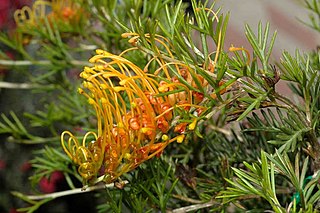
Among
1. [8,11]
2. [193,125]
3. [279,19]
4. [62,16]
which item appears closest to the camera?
[193,125]

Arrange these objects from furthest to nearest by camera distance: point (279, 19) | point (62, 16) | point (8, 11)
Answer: point (279, 19) < point (8, 11) < point (62, 16)

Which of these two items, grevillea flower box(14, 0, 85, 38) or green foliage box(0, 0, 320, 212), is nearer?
green foliage box(0, 0, 320, 212)

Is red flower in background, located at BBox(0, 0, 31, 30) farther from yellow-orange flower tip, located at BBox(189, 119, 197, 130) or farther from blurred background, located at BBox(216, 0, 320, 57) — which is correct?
yellow-orange flower tip, located at BBox(189, 119, 197, 130)

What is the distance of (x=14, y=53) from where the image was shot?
2.87ft

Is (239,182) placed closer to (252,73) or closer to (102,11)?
(252,73)

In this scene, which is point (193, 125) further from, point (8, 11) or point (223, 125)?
point (8, 11)

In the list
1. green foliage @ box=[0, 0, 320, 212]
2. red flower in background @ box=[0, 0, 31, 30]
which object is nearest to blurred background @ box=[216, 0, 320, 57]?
red flower in background @ box=[0, 0, 31, 30]

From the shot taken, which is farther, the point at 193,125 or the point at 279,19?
the point at 279,19

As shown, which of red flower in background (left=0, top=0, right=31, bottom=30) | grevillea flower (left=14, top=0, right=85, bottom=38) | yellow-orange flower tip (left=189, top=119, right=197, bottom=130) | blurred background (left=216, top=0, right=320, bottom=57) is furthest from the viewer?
blurred background (left=216, top=0, right=320, bottom=57)

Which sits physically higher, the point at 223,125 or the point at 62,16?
the point at 62,16

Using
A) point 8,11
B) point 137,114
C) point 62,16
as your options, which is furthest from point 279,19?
point 137,114

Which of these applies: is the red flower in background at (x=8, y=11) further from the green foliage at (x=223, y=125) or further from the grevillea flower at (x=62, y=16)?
the green foliage at (x=223, y=125)

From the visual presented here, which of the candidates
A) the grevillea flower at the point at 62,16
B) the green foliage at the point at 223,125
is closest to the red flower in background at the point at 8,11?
the grevillea flower at the point at 62,16

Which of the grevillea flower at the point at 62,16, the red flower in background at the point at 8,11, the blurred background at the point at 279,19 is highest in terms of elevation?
the red flower in background at the point at 8,11
